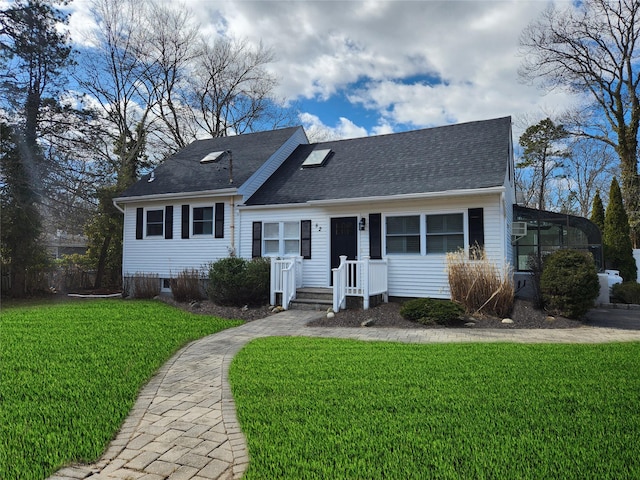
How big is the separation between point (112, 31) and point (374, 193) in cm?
1904

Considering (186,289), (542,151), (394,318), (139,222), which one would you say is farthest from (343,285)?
(542,151)

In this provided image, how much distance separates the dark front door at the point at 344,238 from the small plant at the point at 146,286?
263 inches

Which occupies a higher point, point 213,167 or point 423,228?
point 213,167

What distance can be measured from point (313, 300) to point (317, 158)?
6044mm

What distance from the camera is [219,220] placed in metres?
13.2

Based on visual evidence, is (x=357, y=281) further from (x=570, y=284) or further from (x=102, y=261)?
(x=102, y=261)

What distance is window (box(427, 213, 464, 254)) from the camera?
9.89 m

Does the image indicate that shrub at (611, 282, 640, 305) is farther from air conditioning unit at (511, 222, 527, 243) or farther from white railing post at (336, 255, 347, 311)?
white railing post at (336, 255, 347, 311)

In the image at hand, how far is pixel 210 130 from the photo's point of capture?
84.2ft

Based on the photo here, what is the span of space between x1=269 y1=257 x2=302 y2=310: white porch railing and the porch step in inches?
8.0

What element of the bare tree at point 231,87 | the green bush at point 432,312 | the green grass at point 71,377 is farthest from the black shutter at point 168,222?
the bare tree at point 231,87

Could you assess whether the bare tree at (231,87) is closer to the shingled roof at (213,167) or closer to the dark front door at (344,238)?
the shingled roof at (213,167)

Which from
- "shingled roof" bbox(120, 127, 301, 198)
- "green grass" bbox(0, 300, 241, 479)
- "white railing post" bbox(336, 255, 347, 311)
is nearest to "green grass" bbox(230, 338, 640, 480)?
"green grass" bbox(0, 300, 241, 479)

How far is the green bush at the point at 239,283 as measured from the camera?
10.6 meters
